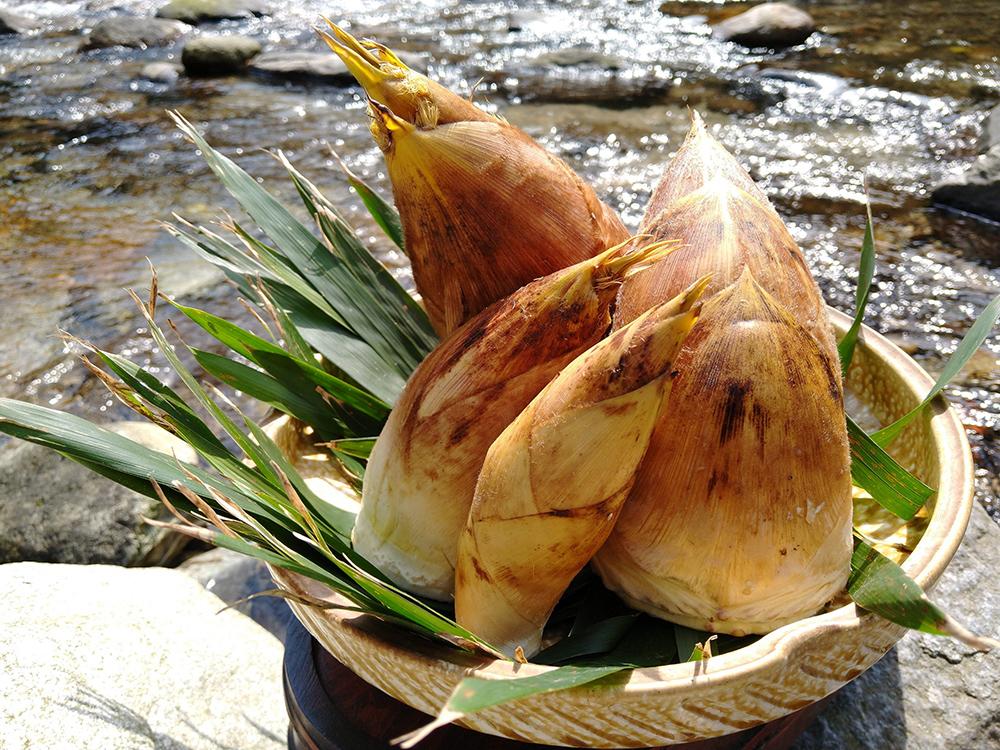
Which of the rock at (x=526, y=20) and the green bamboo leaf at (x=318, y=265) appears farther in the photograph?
the rock at (x=526, y=20)

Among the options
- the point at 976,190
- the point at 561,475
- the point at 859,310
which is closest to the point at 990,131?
the point at 976,190

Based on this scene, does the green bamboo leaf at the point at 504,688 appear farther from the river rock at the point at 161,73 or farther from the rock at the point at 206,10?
the rock at the point at 206,10

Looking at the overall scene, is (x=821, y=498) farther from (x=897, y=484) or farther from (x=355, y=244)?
(x=355, y=244)

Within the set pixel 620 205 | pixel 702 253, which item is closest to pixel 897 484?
pixel 702 253

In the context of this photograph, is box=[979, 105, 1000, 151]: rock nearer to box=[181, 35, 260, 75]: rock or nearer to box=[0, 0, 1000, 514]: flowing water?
box=[0, 0, 1000, 514]: flowing water

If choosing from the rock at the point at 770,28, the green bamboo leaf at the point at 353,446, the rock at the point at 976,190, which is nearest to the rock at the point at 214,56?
the rock at the point at 770,28

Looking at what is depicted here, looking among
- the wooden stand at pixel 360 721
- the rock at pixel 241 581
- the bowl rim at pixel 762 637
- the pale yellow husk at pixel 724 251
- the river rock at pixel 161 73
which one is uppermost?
the pale yellow husk at pixel 724 251
